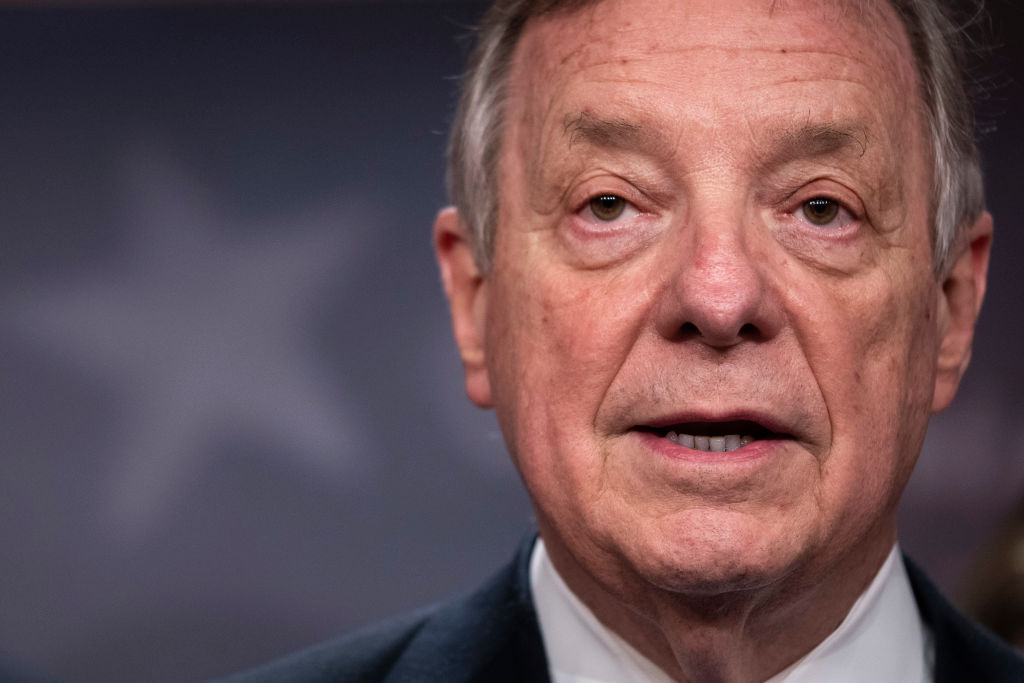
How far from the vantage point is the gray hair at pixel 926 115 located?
1.76 m

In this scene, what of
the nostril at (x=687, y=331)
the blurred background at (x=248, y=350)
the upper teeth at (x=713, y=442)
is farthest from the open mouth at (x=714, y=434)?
the blurred background at (x=248, y=350)

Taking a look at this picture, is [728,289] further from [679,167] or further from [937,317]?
[937,317]

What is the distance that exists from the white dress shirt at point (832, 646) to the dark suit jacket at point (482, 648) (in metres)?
0.03

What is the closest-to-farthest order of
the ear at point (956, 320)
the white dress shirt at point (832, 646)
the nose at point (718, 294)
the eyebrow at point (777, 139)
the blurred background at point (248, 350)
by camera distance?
the nose at point (718, 294) → the eyebrow at point (777, 139) → the white dress shirt at point (832, 646) → the ear at point (956, 320) → the blurred background at point (248, 350)

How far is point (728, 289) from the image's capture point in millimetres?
1489

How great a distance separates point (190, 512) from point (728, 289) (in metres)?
1.68

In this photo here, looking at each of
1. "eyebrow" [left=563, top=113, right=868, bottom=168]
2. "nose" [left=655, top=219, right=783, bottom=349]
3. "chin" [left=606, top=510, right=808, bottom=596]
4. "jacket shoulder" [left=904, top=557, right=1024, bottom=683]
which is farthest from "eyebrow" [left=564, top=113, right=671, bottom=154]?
"jacket shoulder" [left=904, top=557, right=1024, bottom=683]

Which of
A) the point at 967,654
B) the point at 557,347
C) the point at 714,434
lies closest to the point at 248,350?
the point at 557,347

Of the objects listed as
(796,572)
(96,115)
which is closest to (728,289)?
(796,572)

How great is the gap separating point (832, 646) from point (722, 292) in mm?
539

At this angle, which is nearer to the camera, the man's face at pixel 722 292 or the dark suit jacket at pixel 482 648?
the man's face at pixel 722 292

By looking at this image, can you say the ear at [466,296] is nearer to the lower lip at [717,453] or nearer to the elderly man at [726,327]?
the elderly man at [726,327]

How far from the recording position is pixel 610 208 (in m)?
1.66

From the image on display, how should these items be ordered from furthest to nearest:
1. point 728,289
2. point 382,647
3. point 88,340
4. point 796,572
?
point 88,340, point 382,647, point 796,572, point 728,289
